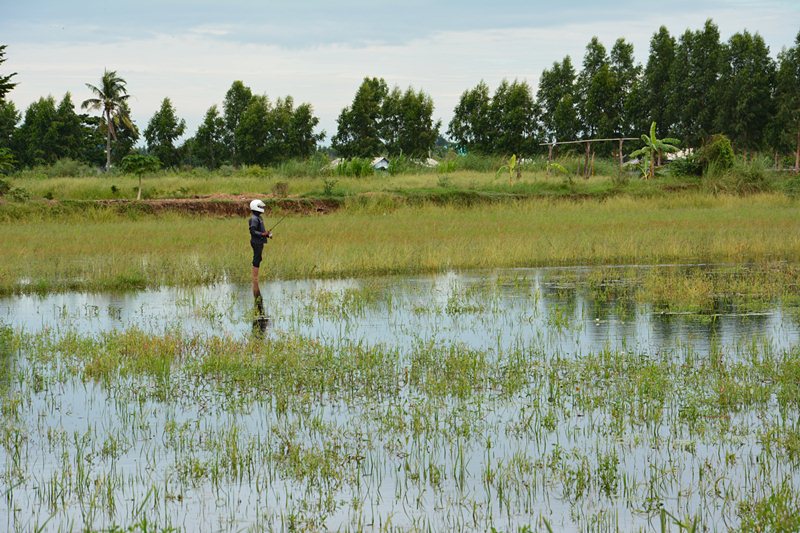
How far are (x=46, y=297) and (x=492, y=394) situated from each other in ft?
33.8

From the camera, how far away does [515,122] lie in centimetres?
6675

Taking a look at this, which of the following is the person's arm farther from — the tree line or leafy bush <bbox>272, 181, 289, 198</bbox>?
the tree line

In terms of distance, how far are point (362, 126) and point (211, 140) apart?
11340mm

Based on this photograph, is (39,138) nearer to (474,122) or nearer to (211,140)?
(211,140)

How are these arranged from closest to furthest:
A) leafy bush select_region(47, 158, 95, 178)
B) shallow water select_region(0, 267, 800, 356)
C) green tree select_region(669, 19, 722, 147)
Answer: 1. shallow water select_region(0, 267, 800, 356)
2. leafy bush select_region(47, 158, 95, 178)
3. green tree select_region(669, 19, 722, 147)

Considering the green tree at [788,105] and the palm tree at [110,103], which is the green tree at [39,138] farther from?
the green tree at [788,105]

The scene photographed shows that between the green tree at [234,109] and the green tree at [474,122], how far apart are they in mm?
15240

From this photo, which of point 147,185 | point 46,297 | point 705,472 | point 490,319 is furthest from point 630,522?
point 147,185

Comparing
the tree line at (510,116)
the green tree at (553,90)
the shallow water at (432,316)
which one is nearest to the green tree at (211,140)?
the tree line at (510,116)

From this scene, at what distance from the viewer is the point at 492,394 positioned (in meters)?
8.98

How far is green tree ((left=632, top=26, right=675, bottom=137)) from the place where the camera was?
197 ft

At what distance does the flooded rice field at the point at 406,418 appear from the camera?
621 centimetres

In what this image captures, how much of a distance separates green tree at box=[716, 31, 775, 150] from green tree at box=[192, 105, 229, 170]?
34.8m

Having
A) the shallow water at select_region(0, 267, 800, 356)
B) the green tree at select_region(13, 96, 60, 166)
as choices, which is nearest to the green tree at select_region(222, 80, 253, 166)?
the green tree at select_region(13, 96, 60, 166)
